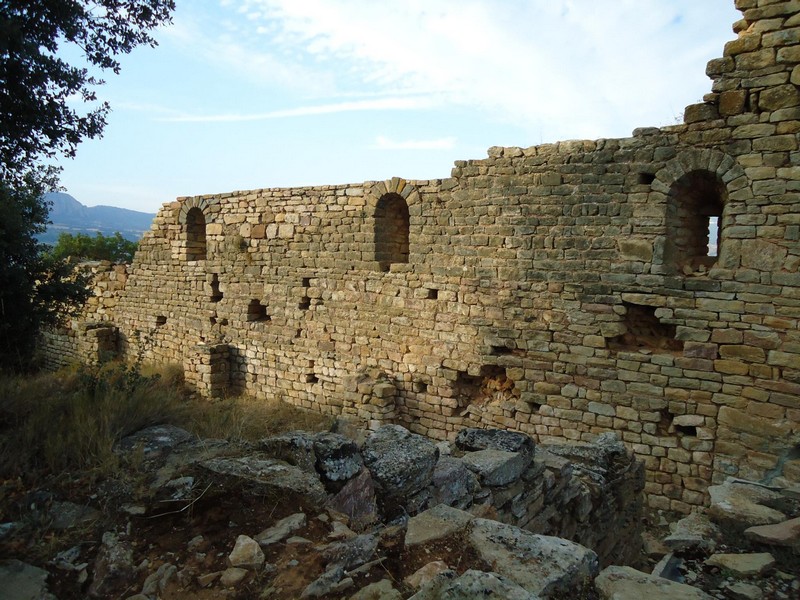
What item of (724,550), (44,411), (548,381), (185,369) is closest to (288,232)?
(185,369)

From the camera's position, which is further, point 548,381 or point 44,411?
point 548,381

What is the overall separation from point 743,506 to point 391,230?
6641 mm

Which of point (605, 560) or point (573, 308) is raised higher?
point (573, 308)

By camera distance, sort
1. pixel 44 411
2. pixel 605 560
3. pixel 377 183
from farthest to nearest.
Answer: pixel 377 183 < pixel 605 560 < pixel 44 411

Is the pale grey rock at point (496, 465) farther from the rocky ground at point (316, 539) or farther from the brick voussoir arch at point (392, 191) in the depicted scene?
the brick voussoir arch at point (392, 191)

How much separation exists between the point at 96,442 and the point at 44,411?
74 centimetres

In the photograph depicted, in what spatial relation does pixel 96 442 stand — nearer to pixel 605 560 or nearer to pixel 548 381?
pixel 605 560

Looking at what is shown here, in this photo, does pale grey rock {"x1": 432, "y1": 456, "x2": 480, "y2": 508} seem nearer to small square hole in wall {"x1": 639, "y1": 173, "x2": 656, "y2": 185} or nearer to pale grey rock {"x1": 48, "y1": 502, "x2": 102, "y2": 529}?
pale grey rock {"x1": 48, "y1": 502, "x2": 102, "y2": 529}

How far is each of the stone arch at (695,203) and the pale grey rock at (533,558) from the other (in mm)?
4478

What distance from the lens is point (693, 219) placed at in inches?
271

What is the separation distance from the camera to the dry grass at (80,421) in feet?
12.0

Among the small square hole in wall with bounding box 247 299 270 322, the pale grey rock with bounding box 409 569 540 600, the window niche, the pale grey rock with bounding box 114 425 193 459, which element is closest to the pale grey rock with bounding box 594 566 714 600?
the pale grey rock with bounding box 409 569 540 600

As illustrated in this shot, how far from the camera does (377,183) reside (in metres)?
9.06

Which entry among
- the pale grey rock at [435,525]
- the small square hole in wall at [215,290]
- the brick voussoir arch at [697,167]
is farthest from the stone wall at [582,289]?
the pale grey rock at [435,525]
